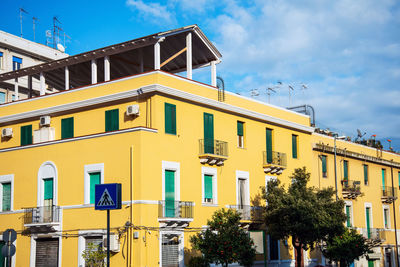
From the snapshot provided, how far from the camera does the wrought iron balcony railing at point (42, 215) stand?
30.5m

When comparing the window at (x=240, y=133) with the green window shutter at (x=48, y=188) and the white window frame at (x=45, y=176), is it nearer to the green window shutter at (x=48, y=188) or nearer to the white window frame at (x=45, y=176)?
the white window frame at (x=45, y=176)

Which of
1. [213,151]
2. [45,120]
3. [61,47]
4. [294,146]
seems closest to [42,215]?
[45,120]

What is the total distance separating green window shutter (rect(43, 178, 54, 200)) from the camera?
31.5 metres

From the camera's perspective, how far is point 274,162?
36938mm

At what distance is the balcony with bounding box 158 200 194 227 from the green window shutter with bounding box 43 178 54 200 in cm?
676

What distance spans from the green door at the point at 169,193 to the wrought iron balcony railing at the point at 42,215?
5.93 m

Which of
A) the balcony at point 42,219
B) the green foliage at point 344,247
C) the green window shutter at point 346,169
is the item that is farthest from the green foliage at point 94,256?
the green window shutter at point 346,169

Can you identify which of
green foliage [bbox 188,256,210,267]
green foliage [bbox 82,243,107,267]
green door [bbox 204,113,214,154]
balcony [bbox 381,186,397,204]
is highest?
green door [bbox 204,113,214,154]

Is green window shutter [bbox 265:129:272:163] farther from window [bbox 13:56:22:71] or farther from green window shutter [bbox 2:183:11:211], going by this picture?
window [bbox 13:56:22:71]

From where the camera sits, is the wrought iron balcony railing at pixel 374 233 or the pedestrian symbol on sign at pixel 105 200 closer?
the pedestrian symbol on sign at pixel 105 200

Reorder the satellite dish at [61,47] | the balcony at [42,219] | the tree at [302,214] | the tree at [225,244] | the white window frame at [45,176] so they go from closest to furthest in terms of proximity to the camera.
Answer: the tree at [225,244] < the balcony at [42,219] < the white window frame at [45,176] < the tree at [302,214] < the satellite dish at [61,47]

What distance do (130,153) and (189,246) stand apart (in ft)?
19.2

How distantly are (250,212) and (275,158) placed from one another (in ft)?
14.7

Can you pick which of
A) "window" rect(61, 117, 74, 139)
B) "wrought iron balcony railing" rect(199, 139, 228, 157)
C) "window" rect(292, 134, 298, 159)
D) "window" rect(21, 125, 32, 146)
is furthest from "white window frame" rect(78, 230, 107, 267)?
"window" rect(292, 134, 298, 159)
